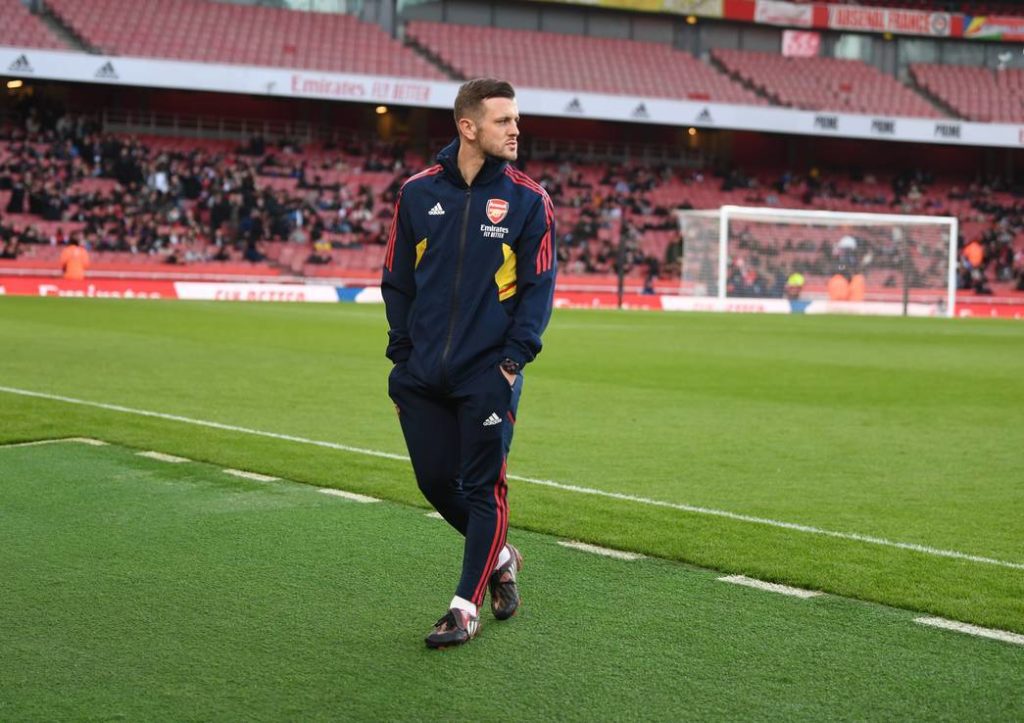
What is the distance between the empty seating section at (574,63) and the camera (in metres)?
50.2

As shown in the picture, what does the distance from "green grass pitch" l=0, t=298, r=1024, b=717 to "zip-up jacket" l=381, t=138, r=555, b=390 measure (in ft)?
3.43

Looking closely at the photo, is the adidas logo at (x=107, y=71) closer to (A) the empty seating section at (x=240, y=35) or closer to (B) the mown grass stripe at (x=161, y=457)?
(A) the empty seating section at (x=240, y=35)

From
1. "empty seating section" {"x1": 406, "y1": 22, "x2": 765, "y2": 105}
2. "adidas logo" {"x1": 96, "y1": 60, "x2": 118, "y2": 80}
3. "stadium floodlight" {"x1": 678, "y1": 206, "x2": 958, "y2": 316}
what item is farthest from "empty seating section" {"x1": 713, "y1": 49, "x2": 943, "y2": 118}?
"adidas logo" {"x1": 96, "y1": 60, "x2": 118, "y2": 80}

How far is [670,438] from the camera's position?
34.8 ft

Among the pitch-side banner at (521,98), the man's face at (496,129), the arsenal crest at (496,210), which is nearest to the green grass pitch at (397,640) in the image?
the arsenal crest at (496,210)

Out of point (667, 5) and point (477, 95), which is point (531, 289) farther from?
point (667, 5)

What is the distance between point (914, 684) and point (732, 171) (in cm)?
5044

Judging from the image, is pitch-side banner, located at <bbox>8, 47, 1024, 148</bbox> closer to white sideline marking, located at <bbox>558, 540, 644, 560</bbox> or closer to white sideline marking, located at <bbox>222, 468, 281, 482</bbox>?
white sideline marking, located at <bbox>222, 468, 281, 482</bbox>

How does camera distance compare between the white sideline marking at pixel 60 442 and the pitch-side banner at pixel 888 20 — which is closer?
the white sideline marking at pixel 60 442

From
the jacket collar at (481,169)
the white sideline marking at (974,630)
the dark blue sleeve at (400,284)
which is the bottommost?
the white sideline marking at (974,630)

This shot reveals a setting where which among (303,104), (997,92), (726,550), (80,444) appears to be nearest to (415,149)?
(303,104)

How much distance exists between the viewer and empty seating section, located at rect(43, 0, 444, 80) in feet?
147

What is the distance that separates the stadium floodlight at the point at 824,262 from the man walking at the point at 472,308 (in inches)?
1291

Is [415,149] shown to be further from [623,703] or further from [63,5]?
[623,703]
